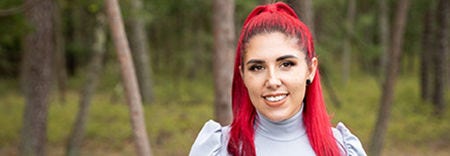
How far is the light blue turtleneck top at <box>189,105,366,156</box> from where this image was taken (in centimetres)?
183

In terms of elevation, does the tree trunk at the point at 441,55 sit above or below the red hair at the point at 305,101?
below

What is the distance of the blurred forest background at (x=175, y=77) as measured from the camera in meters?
9.21

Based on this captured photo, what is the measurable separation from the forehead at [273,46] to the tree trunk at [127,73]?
4.57 metres

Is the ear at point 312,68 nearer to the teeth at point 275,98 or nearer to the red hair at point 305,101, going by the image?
the red hair at point 305,101

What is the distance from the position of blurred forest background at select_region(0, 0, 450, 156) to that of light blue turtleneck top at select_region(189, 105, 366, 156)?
43cm

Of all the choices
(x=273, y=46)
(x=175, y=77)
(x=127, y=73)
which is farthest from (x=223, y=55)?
(x=175, y=77)

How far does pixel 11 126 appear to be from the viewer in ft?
50.1

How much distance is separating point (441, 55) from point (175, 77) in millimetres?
12103

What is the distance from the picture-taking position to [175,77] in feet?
79.2

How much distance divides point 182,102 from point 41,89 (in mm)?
9344

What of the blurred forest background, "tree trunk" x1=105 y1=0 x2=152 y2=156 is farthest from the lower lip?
"tree trunk" x1=105 y1=0 x2=152 y2=156

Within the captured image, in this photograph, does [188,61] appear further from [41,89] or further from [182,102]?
[41,89]

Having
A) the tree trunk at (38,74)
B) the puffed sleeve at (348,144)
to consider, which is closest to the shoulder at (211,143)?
the puffed sleeve at (348,144)

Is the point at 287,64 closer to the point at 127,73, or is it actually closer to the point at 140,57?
the point at 127,73
